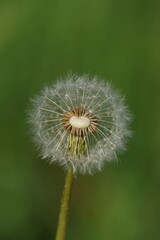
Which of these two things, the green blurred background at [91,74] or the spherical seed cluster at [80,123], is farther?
the green blurred background at [91,74]

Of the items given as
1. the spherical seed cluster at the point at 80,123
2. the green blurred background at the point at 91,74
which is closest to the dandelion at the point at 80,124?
the spherical seed cluster at the point at 80,123

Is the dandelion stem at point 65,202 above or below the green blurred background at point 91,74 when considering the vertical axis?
below

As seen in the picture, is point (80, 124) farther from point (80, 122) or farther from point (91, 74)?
point (91, 74)

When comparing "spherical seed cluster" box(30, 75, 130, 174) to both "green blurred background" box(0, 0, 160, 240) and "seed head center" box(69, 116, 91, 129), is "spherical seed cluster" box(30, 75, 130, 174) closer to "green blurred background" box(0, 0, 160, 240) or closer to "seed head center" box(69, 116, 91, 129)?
"seed head center" box(69, 116, 91, 129)

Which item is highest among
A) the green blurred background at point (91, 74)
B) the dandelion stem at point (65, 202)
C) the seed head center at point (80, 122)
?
the green blurred background at point (91, 74)

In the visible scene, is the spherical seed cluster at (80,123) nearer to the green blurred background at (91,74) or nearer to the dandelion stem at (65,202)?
the dandelion stem at (65,202)

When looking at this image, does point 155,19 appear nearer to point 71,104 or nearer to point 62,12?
point 62,12

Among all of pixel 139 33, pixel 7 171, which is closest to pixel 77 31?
pixel 139 33
